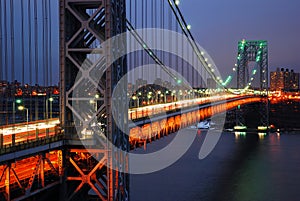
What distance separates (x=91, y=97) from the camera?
14.3 metres

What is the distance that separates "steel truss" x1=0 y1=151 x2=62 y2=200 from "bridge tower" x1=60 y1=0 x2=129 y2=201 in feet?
1.31

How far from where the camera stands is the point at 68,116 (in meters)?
14.3

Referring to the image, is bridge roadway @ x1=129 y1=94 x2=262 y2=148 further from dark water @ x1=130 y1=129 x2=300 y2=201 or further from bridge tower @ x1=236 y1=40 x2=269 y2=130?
bridge tower @ x1=236 y1=40 x2=269 y2=130

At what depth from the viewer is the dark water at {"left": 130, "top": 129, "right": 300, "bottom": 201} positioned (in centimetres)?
2913

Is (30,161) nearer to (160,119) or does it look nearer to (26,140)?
(26,140)

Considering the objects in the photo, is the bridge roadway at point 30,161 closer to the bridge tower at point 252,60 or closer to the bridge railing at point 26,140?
the bridge railing at point 26,140

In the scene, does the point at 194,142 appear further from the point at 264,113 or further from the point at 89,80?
the point at 89,80

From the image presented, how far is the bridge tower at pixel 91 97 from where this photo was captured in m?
13.5

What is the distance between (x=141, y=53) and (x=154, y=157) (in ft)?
53.7

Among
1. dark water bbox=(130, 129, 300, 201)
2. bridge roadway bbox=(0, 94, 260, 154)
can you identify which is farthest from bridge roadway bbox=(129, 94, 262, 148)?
dark water bbox=(130, 129, 300, 201)

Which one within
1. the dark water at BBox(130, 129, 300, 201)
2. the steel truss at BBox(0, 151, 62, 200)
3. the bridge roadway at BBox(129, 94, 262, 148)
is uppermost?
the bridge roadway at BBox(129, 94, 262, 148)

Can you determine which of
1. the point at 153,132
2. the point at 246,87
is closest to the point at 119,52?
the point at 153,132

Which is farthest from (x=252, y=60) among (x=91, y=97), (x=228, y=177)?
(x=91, y=97)

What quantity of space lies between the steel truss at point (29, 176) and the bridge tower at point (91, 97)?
0.40m
